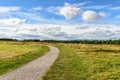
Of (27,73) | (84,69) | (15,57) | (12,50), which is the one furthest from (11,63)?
(12,50)

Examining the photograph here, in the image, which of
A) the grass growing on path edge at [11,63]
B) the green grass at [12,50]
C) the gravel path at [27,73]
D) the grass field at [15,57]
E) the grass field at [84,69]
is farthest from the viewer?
the green grass at [12,50]

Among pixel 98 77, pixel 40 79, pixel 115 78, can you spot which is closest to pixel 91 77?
pixel 98 77

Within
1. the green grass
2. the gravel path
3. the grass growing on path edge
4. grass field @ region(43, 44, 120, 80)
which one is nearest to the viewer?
the gravel path

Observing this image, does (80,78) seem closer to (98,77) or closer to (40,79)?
(98,77)

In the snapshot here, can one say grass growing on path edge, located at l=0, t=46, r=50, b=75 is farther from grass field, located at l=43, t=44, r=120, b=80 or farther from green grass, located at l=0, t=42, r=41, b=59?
green grass, located at l=0, t=42, r=41, b=59

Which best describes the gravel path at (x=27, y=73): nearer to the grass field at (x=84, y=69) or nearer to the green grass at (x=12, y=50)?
the grass field at (x=84, y=69)

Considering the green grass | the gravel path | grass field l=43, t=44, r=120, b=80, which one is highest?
the gravel path

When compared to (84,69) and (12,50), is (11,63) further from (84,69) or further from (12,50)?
(12,50)

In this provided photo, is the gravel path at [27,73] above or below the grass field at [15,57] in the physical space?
above

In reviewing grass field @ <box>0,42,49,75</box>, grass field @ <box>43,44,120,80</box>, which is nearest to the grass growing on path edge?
grass field @ <box>0,42,49,75</box>

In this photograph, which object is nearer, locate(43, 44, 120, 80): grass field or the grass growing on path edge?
locate(43, 44, 120, 80): grass field

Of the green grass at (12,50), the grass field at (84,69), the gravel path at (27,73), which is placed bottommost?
the green grass at (12,50)

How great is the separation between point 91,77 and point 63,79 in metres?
2.29

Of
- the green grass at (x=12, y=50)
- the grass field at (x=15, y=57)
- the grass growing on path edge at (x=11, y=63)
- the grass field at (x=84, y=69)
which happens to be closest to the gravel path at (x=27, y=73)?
the grass field at (x=84, y=69)
